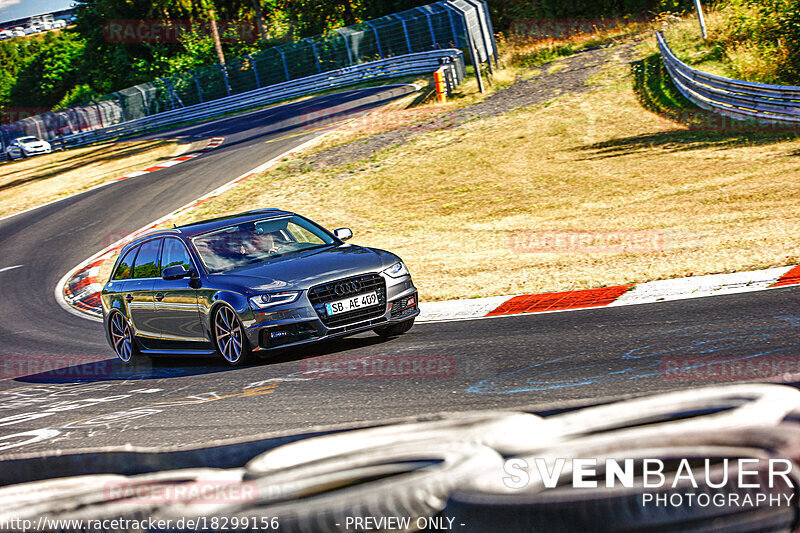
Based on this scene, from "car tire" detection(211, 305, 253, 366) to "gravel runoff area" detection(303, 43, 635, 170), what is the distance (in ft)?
59.2

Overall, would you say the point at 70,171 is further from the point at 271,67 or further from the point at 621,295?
the point at 621,295

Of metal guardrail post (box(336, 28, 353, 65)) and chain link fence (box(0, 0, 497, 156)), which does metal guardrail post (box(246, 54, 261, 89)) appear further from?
metal guardrail post (box(336, 28, 353, 65))

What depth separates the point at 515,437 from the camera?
3852mm

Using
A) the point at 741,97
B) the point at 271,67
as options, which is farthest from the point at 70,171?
the point at 741,97

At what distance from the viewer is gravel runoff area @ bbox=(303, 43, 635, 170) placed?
2811 centimetres

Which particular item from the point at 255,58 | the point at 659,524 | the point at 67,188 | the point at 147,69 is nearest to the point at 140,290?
the point at 659,524

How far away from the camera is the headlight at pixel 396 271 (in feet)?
30.0

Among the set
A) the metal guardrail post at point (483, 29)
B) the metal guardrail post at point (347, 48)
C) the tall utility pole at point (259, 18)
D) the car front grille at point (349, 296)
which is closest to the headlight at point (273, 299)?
the car front grille at point (349, 296)

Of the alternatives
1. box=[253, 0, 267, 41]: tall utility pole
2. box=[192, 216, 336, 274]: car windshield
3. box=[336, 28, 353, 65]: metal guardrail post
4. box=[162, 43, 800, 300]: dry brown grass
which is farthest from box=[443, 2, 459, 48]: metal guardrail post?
box=[192, 216, 336, 274]: car windshield

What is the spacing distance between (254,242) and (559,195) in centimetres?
1027

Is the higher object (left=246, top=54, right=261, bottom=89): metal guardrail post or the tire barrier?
(left=246, top=54, right=261, bottom=89): metal guardrail post

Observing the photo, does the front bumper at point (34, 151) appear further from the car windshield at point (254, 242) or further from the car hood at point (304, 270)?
the car hood at point (304, 270)

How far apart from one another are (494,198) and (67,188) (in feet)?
68.5

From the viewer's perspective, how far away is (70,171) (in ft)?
127
